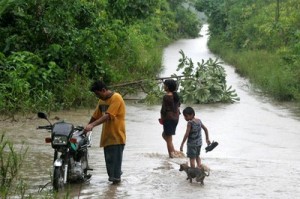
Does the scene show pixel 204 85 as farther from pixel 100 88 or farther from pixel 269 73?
pixel 100 88

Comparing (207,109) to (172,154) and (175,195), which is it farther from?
(175,195)

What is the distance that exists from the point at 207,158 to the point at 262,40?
2808cm

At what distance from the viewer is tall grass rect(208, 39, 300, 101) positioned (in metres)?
22.9

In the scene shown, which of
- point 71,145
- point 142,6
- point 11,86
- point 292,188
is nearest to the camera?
point 71,145

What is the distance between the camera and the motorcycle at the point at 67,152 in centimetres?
789

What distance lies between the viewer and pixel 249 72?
31.7 metres

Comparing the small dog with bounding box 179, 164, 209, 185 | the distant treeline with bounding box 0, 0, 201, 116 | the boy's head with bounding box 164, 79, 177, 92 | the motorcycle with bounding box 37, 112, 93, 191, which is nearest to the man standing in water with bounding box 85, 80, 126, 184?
the motorcycle with bounding box 37, 112, 93, 191

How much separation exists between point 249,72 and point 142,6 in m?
10.2

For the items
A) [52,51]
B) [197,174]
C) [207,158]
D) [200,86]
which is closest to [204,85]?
[200,86]

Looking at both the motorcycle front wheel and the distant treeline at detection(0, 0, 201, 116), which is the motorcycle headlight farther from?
the distant treeline at detection(0, 0, 201, 116)

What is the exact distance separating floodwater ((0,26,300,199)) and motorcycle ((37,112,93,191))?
0.20 m

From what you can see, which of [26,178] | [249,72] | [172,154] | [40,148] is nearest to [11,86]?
[40,148]

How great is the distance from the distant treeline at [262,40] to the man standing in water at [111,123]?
14.3m

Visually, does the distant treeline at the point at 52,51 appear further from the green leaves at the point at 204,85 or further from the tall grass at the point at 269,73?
the tall grass at the point at 269,73
